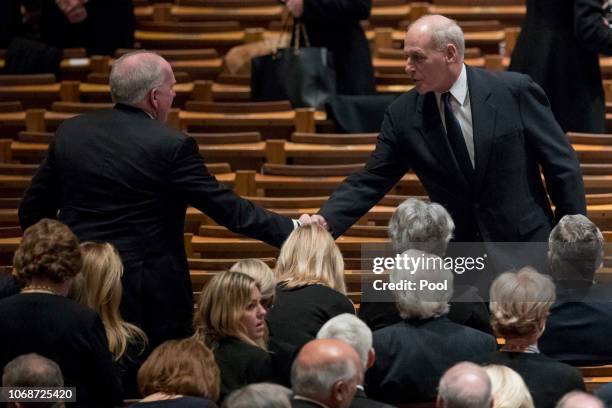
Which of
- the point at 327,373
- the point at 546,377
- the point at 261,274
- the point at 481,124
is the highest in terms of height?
the point at 481,124

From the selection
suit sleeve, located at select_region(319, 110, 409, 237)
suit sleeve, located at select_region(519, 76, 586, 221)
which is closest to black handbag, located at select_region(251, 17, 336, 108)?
suit sleeve, located at select_region(319, 110, 409, 237)

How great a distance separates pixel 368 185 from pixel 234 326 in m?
0.96

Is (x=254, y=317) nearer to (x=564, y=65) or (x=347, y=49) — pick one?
(x=564, y=65)

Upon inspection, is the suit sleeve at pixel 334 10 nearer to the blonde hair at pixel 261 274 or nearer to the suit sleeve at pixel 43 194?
the suit sleeve at pixel 43 194

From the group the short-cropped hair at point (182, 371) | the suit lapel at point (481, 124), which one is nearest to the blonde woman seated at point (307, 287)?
the short-cropped hair at point (182, 371)

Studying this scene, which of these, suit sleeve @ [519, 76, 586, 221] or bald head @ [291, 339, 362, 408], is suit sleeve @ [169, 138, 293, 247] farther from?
bald head @ [291, 339, 362, 408]

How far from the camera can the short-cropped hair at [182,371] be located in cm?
334

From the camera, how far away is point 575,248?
388cm

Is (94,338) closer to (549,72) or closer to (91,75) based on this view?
(549,72)

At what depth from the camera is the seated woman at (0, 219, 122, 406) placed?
3.53 meters

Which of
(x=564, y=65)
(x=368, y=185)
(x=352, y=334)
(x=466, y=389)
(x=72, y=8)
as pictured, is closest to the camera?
(x=466, y=389)

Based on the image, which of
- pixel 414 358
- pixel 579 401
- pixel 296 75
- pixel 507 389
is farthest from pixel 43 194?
pixel 296 75

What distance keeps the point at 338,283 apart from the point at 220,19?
4.01 metres

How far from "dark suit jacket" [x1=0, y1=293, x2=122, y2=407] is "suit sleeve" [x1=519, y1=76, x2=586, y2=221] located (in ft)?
4.87
